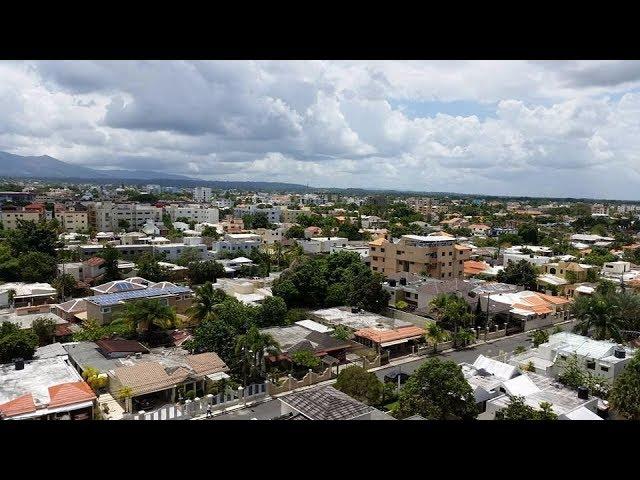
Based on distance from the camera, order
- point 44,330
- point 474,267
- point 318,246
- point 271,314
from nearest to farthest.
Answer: point 44,330, point 271,314, point 474,267, point 318,246

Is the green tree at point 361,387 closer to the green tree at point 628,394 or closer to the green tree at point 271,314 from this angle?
the green tree at point 628,394

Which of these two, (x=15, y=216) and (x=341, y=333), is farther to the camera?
(x=15, y=216)

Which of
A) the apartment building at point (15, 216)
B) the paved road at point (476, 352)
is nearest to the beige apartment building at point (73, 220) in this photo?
the apartment building at point (15, 216)

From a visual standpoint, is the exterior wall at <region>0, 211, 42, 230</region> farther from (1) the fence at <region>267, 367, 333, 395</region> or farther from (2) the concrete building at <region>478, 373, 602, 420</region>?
(2) the concrete building at <region>478, 373, 602, 420</region>

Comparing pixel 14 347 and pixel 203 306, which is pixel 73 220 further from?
pixel 14 347

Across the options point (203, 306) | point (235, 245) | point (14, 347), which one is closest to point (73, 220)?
point (235, 245)

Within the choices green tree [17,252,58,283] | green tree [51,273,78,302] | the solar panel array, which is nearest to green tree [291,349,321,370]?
the solar panel array

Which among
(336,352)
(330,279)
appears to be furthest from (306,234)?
(336,352)
